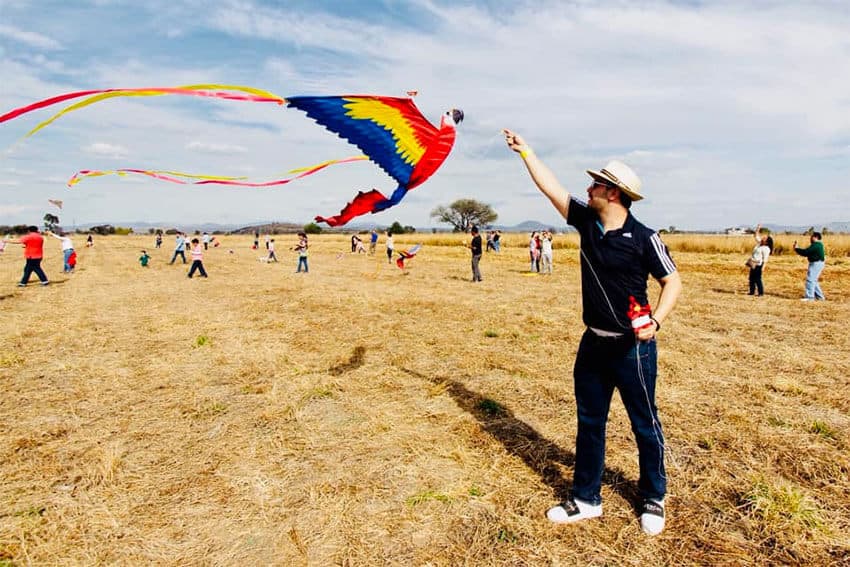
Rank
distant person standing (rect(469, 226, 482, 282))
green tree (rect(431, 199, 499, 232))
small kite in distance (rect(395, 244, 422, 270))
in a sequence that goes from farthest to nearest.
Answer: green tree (rect(431, 199, 499, 232))
distant person standing (rect(469, 226, 482, 282))
small kite in distance (rect(395, 244, 422, 270))

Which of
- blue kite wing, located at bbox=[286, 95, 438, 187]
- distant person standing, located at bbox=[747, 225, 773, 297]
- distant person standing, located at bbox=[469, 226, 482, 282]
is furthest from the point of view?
distant person standing, located at bbox=[469, 226, 482, 282]

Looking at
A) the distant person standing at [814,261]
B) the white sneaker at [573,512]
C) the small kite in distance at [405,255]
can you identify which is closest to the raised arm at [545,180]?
the white sneaker at [573,512]

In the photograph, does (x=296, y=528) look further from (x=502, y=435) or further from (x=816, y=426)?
(x=816, y=426)

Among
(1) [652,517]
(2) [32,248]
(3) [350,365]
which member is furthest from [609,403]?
(2) [32,248]

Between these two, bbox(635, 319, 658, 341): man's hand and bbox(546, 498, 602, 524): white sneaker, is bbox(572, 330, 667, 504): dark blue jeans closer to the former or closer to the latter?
bbox(546, 498, 602, 524): white sneaker

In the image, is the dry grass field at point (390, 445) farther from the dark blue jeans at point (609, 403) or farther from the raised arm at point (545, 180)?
the raised arm at point (545, 180)

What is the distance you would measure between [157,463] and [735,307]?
1339 cm

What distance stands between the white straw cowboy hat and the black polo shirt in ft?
0.60

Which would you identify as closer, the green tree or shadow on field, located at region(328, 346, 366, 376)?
shadow on field, located at region(328, 346, 366, 376)

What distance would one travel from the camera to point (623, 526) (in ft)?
10.8

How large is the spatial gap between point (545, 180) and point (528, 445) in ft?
8.36

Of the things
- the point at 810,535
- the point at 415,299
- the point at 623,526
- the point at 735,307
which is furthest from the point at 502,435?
the point at 735,307

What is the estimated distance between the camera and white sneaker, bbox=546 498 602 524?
3330mm

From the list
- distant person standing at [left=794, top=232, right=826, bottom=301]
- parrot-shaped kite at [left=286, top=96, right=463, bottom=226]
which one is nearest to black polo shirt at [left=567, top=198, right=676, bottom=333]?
parrot-shaped kite at [left=286, top=96, right=463, bottom=226]
